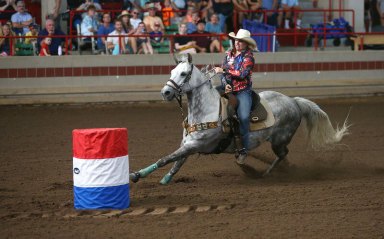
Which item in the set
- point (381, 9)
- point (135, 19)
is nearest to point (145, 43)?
point (135, 19)

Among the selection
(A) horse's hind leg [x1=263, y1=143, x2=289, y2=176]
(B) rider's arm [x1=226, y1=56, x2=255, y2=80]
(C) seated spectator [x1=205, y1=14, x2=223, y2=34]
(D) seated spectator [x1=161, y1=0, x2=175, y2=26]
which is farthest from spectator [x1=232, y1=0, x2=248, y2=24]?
(B) rider's arm [x1=226, y1=56, x2=255, y2=80]

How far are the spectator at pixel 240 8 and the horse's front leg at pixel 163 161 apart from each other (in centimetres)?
1267

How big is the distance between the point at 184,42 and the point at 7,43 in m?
4.40

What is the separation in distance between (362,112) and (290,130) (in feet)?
23.4

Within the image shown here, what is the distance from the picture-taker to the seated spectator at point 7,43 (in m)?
20.1

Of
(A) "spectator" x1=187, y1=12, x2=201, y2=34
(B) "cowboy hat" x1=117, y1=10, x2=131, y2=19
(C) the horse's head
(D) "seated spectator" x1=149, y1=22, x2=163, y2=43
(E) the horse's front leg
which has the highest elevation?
(B) "cowboy hat" x1=117, y1=10, x2=131, y2=19

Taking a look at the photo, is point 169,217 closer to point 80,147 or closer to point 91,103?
point 80,147

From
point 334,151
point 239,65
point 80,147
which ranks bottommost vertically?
point 334,151

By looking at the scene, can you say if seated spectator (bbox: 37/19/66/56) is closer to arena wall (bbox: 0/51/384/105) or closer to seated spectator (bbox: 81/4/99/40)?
arena wall (bbox: 0/51/384/105)

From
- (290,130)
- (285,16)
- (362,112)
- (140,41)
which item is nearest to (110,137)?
(290,130)

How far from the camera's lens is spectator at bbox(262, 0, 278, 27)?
23211 millimetres

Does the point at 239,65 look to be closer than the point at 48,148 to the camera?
Yes

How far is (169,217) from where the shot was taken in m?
8.65

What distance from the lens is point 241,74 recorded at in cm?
1098
